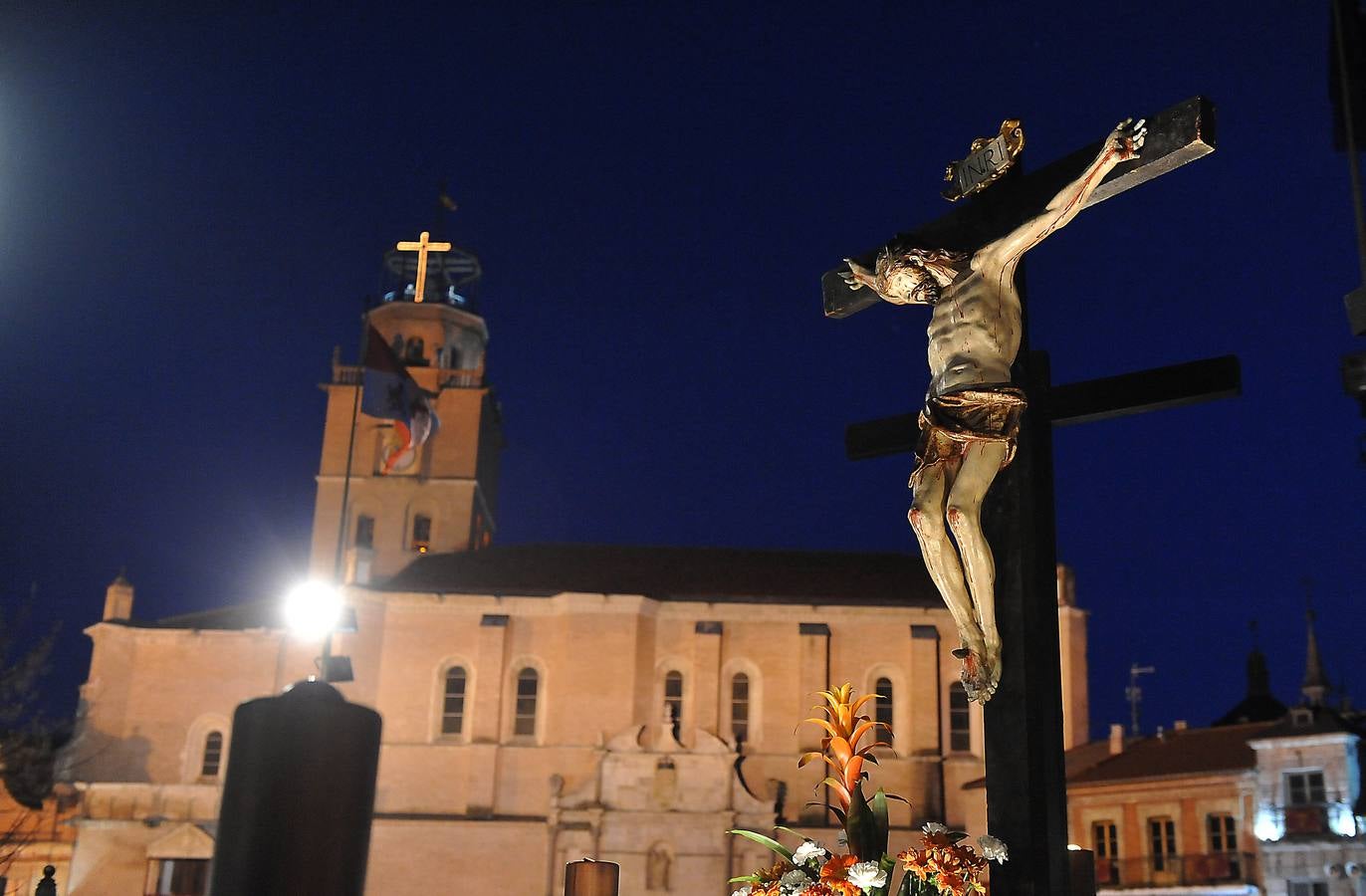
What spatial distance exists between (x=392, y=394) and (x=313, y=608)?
7068 mm

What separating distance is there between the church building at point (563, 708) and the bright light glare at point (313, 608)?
1.11m

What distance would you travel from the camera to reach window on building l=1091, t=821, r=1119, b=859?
144 ft

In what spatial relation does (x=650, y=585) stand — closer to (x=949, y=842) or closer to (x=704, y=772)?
(x=704, y=772)

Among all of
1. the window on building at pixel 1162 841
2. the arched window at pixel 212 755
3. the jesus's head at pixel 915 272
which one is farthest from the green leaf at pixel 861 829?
the arched window at pixel 212 755

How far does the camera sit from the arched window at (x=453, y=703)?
4684 centimetres

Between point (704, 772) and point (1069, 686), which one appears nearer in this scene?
point (704, 772)

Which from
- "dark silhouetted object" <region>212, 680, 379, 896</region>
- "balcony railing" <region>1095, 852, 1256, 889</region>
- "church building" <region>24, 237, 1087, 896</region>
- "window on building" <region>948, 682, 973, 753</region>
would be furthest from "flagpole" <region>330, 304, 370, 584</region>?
"balcony railing" <region>1095, 852, 1256, 889</region>

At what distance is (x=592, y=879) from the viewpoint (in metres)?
6.79

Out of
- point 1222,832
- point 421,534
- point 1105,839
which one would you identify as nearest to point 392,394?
point 421,534

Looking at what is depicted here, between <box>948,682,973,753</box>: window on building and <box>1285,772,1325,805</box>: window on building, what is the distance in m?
9.82

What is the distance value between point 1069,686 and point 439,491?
26.2m

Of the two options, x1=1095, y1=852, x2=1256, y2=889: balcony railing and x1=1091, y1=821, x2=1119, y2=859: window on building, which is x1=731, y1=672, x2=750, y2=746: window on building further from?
x1=1095, y1=852, x2=1256, y2=889: balcony railing

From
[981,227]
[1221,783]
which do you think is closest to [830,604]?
[1221,783]

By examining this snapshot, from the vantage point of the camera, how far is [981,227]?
21.5 feet
